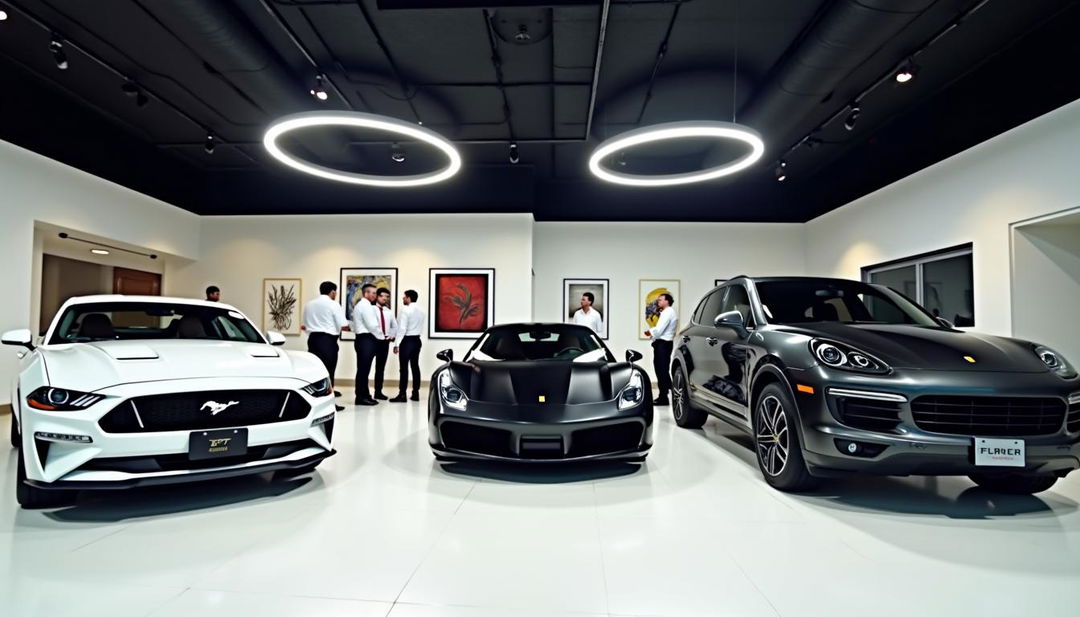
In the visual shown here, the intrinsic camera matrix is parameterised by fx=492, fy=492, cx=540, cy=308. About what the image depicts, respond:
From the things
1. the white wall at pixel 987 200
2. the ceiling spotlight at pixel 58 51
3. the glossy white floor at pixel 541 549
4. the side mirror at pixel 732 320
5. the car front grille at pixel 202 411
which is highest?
the ceiling spotlight at pixel 58 51

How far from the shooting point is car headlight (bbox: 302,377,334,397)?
2832 mm

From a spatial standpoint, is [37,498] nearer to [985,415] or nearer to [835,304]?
[985,415]

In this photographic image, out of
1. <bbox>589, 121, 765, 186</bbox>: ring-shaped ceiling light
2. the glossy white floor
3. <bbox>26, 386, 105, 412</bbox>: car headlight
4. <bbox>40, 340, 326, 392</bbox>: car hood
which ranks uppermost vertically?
<bbox>589, 121, 765, 186</bbox>: ring-shaped ceiling light

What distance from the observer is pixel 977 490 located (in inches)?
116

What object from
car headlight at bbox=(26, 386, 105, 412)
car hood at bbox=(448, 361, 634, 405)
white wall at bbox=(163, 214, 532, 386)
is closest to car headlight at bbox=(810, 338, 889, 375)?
car hood at bbox=(448, 361, 634, 405)

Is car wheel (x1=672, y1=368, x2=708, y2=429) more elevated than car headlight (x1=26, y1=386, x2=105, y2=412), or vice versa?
car headlight (x1=26, y1=386, x2=105, y2=412)

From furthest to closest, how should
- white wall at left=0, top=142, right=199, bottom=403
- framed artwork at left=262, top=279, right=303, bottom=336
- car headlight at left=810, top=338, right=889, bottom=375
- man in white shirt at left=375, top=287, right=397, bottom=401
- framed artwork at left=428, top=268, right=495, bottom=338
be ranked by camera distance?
framed artwork at left=262, top=279, right=303, bottom=336 → framed artwork at left=428, top=268, right=495, bottom=338 → man in white shirt at left=375, top=287, right=397, bottom=401 → white wall at left=0, top=142, right=199, bottom=403 → car headlight at left=810, top=338, right=889, bottom=375

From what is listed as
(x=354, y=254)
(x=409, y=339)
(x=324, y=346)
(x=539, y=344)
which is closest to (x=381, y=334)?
(x=409, y=339)

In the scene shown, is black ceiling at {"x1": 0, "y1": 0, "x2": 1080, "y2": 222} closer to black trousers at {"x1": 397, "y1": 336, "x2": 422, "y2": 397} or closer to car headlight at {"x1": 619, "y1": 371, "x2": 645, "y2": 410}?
black trousers at {"x1": 397, "y1": 336, "x2": 422, "y2": 397}

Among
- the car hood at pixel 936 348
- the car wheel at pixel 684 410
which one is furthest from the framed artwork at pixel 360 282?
the car hood at pixel 936 348

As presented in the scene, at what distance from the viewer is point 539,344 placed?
3.87 meters

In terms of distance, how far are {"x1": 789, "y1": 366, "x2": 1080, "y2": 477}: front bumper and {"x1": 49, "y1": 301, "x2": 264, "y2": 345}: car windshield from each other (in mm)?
3781

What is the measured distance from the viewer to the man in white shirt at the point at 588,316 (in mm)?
7506

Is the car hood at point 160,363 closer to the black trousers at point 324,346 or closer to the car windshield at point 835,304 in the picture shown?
the black trousers at point 324,346
